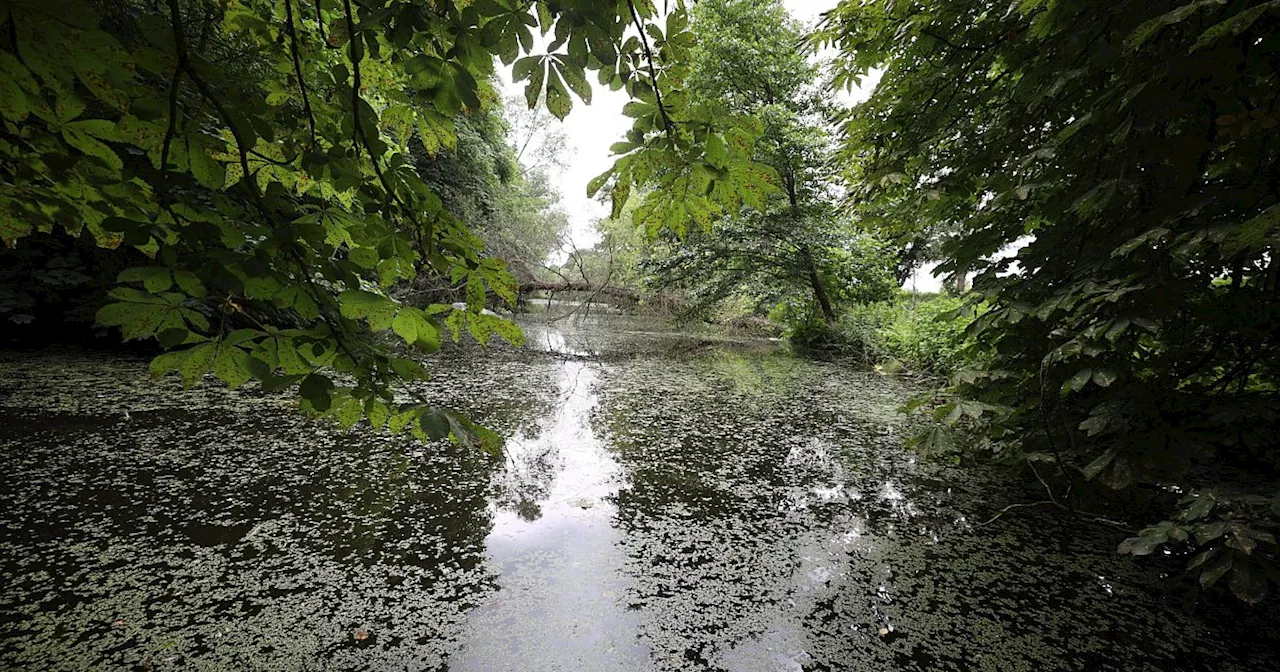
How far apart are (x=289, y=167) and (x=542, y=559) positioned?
4.06 feet

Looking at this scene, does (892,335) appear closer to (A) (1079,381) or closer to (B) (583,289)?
(B) (583,289)

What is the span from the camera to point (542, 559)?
151cm

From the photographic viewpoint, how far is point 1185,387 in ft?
4.95

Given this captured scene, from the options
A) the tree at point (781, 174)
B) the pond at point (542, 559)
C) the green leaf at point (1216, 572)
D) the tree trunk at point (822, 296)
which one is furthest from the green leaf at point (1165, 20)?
the tree trunk at point (822, 296)

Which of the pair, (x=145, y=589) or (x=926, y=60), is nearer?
(x=145, y=589)

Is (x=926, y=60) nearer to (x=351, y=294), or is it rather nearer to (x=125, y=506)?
(x=351, y=294)

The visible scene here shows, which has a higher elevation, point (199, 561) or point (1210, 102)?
point (1210, 102)

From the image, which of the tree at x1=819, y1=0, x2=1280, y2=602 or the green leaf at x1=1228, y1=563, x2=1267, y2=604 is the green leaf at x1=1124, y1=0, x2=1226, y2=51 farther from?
the green leaf at x1=1228, y1=563, x2=1267, y2=604

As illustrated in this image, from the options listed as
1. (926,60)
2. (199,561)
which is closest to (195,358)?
(199,561)

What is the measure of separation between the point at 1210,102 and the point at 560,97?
1.54 meters

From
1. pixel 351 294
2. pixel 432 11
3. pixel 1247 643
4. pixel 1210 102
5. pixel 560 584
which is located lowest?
pixel 560 584

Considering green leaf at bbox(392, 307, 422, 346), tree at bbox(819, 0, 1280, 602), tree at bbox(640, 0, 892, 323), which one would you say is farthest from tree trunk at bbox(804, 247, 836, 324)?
green leaf at bbox(392, 307, 422, 346)

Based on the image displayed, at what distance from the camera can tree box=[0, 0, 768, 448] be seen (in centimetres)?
54

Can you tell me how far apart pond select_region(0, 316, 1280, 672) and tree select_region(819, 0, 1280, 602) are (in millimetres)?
272
